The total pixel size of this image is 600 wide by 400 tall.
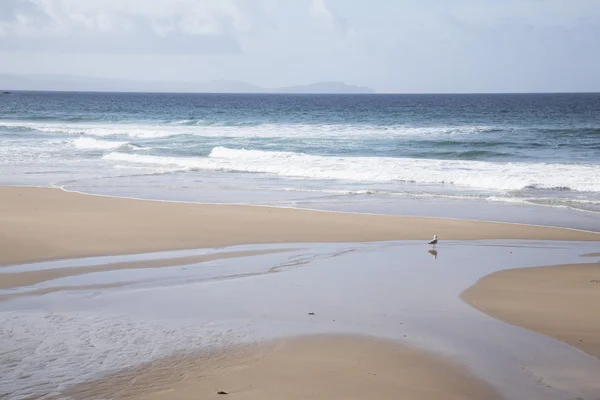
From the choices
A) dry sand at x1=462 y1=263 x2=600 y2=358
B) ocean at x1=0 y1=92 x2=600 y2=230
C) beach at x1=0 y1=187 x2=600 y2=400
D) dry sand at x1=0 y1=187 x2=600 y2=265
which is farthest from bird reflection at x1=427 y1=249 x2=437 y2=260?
ocean at x1=0 y1=92 x2=600 y2=230

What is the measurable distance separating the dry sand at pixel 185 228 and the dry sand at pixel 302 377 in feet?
15.4

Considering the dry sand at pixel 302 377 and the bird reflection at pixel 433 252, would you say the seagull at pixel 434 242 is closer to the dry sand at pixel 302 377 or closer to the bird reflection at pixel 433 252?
the bird reflection at pixel 433 252

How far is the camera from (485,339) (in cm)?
621

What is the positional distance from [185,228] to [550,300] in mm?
6306

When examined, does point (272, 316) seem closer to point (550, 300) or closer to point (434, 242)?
point (550, 300)

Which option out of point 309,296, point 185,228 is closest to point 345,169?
point 185,228

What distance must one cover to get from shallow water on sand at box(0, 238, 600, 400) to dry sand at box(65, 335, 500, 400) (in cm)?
22

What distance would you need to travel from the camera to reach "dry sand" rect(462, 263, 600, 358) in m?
6.48

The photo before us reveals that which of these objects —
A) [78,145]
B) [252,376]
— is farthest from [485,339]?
[78,145]

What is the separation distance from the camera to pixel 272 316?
6.82 m

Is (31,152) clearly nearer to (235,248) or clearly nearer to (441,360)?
(235,248)

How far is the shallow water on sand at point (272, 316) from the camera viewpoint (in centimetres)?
541

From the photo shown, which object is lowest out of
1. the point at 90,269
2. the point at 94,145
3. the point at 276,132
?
the point at 94,145

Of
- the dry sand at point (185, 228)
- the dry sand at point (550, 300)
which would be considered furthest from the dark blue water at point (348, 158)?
the dry sand at point (550, 300)
